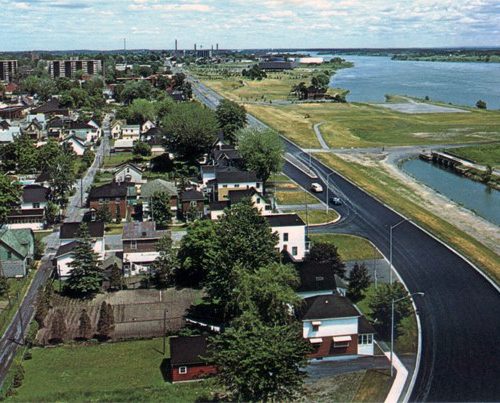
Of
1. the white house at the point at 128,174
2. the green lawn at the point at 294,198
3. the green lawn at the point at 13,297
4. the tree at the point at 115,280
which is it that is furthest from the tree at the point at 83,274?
the white house at the point at 128,174

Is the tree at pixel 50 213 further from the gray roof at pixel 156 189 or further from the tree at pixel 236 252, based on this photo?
the tree at pixel 236 252

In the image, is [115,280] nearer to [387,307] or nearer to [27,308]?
[27,308]

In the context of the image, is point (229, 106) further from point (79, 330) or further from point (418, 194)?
point (79, 330)

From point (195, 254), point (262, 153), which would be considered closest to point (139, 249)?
point (195, 254)

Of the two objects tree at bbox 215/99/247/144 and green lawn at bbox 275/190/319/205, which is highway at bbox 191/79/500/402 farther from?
tree at bbox 215/99/247/144

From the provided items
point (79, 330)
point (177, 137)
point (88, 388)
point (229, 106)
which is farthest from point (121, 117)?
point (88, 388)

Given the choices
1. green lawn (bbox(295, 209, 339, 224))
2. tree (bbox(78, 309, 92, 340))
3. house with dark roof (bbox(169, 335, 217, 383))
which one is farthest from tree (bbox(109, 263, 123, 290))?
green lawn (bbox(295, 209, 339, 224))
